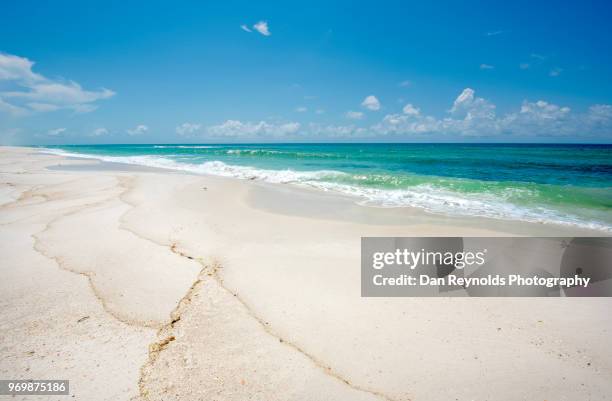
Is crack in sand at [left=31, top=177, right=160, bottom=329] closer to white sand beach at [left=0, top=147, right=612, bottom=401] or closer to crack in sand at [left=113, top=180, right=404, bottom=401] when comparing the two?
white sand beach at [left=0, top=147, right=612, bottom=401]

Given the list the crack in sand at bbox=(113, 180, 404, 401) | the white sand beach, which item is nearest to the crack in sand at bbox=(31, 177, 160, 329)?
the white sand beach

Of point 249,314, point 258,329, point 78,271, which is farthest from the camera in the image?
point 78,271

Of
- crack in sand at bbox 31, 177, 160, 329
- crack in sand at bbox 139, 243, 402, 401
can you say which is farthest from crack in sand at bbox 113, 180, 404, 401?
crack in sand at bbox 31, 177, 160, 329

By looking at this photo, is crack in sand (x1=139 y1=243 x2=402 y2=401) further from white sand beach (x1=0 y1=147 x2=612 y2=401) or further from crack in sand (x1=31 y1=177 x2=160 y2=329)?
crack in sand (x1=31 y1=177 x2=160 y2=329)

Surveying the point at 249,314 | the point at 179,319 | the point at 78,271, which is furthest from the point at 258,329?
the point at 78,271

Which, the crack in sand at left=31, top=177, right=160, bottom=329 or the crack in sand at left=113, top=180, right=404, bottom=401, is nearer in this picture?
the crack in sand at left=113, top=180, right=404, bottom=401

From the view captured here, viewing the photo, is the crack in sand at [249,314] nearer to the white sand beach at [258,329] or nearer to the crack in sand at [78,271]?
the white sand beach at [258,329]

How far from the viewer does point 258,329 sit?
2912mm

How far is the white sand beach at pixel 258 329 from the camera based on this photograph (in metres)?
2.30

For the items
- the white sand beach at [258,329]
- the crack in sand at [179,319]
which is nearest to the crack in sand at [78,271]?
the white sand beach at [258,329]

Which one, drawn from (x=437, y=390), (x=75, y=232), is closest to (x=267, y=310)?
(x=437, y=390)

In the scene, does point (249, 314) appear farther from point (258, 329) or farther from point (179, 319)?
point (179, 319)

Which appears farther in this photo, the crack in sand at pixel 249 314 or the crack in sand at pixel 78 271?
the crack in sand at pixel 78 271

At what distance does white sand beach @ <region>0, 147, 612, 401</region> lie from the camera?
7.56 feet
